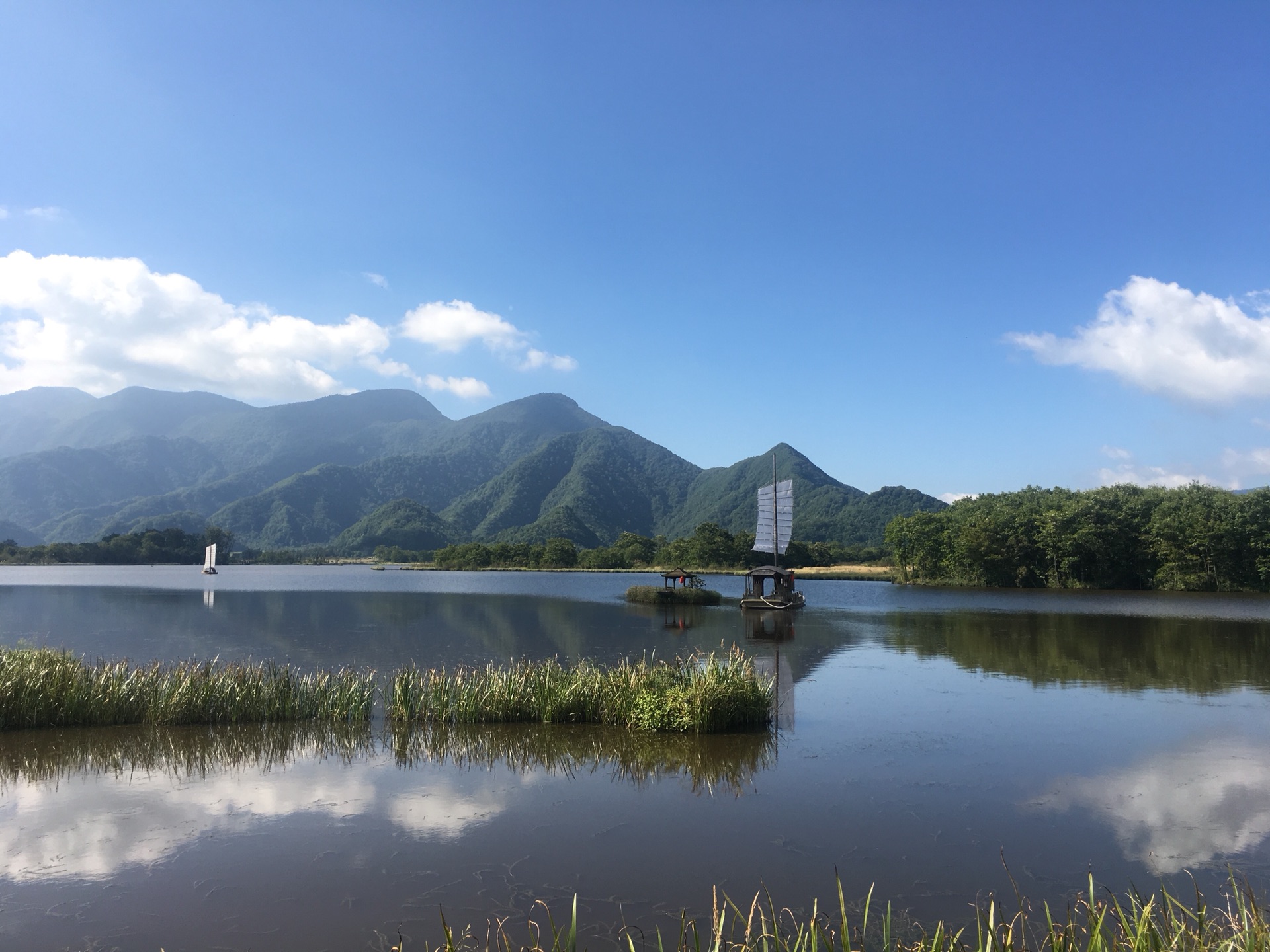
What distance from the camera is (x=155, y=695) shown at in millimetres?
12445

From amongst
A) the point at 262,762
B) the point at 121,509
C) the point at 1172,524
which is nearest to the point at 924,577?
the point at 1172,524

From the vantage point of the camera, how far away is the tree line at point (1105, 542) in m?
48.8

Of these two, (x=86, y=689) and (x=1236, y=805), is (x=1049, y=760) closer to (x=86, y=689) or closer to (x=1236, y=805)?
(x=1236, y=805)

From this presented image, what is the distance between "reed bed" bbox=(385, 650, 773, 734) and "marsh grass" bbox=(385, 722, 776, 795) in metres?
0.21

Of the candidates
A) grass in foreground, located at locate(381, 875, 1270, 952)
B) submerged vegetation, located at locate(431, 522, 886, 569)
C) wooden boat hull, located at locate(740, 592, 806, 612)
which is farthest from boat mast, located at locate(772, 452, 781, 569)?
submerged vegetation, located at locate(431, 522, 886, 569)

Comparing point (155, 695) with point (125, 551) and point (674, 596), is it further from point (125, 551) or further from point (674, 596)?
point (125, 551)

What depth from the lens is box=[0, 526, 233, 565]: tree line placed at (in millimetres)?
105125

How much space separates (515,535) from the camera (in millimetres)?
138000

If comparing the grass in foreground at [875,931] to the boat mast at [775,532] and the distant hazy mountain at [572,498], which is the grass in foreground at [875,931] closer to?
the boat mast at [775,532]

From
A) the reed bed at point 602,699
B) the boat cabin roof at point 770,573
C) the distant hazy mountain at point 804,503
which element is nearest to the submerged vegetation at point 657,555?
the distant hazy mountain at point 804,503

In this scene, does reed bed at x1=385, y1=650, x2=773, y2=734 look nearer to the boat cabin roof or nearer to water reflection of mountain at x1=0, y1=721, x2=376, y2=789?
water reflection of mountain at x1=0, y1=721, x2=376, y2=789

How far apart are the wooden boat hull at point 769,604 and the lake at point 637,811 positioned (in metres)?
17.0

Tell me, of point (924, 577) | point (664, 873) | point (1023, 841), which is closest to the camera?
point (664, 873)

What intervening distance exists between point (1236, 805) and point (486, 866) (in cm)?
843
